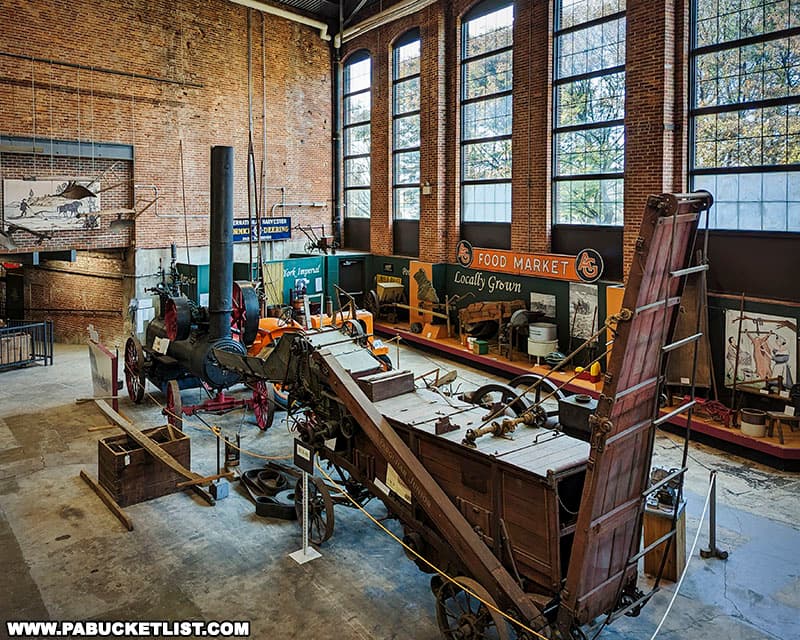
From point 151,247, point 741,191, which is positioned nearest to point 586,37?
point 741,191

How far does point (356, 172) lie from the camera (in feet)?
60.8

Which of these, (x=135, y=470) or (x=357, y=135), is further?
(x=357, y=135)

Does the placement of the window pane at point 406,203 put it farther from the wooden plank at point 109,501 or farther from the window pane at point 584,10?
the wooden plank at point 109,501

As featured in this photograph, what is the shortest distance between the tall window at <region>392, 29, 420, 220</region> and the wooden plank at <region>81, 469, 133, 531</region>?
10485 millimetres

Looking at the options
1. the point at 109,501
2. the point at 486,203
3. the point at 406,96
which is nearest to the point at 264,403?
the point at 109,501

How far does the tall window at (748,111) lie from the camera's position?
9297 mm

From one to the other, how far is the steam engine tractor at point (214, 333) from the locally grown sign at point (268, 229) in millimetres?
6239

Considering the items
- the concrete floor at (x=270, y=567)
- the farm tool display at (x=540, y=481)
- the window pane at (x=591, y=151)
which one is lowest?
the concrete floor at (x=270, y=567)

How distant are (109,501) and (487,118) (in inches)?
419

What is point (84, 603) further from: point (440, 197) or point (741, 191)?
point (440, 197)

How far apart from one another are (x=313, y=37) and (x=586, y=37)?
816 cm

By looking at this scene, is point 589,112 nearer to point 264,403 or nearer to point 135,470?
point 264,403

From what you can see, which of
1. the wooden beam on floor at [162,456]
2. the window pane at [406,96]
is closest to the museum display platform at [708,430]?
the wooden beam on floor at [162,456]

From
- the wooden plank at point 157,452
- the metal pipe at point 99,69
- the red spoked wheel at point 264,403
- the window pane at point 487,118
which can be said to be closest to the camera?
the wooden plank at point 157,452
